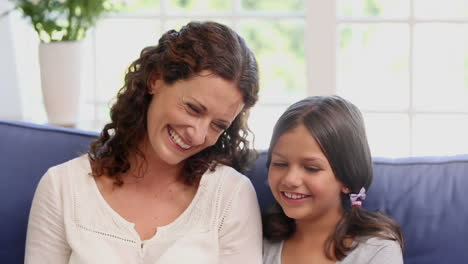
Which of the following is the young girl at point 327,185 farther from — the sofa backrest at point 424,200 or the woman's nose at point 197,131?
the woman's nose at point 197,131

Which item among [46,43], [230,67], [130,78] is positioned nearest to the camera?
[230,67]

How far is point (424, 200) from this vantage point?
7.16ft

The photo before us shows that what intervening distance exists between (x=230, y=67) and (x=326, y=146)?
301mm

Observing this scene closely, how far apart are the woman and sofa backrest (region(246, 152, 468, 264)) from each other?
0.18 metres

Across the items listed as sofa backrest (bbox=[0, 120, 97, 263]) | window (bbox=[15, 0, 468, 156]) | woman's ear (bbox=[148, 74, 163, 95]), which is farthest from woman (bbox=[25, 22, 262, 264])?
window (bbox=[15, 0, 468, 156])

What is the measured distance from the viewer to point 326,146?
2023mm

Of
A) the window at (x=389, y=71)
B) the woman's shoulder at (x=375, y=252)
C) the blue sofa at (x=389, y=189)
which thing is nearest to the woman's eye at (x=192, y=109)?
the blue sofa at (x=389, y=189)

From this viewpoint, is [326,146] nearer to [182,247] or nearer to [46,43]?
[182,247]

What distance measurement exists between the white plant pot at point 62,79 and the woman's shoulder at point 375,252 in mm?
1533

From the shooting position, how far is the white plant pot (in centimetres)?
316

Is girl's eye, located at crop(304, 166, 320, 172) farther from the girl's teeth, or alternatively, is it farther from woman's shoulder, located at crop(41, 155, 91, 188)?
woman's shoulder, located at crop(41, 155, 91, 188)

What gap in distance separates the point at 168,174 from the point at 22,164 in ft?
1.55

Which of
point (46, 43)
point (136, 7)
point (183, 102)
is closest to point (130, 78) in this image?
point (183, 102)

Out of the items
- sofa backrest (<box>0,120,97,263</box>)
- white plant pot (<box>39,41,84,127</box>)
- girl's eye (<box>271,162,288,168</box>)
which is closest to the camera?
girl's eye (<box>271,162,288,168</box>)
